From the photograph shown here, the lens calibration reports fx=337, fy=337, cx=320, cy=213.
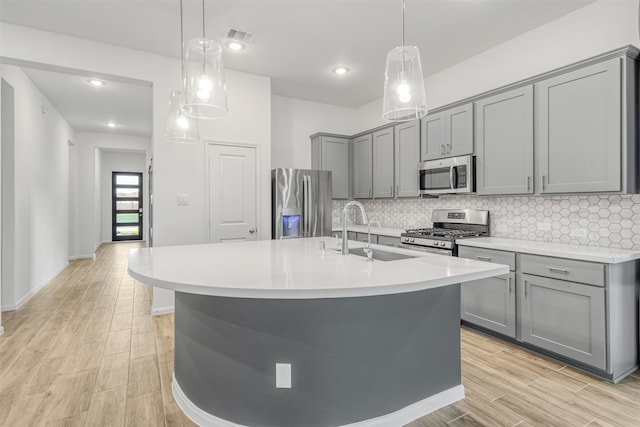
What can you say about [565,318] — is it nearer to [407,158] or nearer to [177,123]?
[407,158]

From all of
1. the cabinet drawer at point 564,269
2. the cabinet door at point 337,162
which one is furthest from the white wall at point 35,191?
the cabinet drawer at point 564,269

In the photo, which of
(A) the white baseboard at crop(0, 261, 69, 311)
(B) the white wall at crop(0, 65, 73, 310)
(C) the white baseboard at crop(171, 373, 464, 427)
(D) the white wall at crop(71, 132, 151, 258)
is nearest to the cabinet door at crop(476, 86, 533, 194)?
(C) the white baseboard at crop(171, 373, 464, 427)

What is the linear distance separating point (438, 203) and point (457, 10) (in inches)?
83.3

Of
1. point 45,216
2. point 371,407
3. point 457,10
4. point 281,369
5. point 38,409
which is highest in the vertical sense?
point 457,10

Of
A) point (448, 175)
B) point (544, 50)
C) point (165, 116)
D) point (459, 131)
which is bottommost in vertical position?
point (448, 175)

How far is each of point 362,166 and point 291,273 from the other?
370cm

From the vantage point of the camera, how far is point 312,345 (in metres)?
1.64

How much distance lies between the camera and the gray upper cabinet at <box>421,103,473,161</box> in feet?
11.3

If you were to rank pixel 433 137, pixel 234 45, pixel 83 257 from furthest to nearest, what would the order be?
pixel 83 257
pixel 433 137
pixel 234 45

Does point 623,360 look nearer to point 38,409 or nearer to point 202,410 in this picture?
point 202,410

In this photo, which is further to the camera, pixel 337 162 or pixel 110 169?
pixel 110 169

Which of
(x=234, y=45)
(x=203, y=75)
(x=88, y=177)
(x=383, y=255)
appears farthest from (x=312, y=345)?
(x=88, y=177)

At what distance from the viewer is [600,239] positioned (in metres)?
2.73

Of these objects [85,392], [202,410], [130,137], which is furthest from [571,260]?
[130,137]
